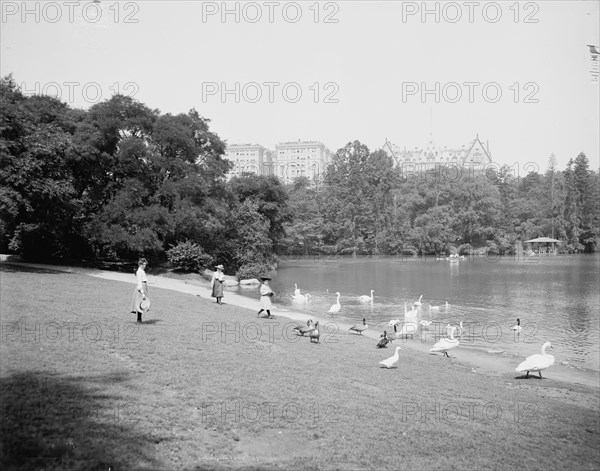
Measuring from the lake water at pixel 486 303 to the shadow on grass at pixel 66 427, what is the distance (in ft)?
47.4

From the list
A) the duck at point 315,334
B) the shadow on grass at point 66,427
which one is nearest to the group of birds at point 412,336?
the duck at point 315,334

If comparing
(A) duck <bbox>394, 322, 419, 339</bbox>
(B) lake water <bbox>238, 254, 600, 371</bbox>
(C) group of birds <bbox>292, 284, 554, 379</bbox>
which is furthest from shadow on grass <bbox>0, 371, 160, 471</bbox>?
(B) lake water <bbox>238, 254, 600, 371</bbox>

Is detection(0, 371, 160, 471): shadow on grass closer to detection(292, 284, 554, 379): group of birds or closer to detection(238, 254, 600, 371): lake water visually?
detection(292, 284, 554, 379): group of birds

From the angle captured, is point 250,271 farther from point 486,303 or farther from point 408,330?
point 408,330

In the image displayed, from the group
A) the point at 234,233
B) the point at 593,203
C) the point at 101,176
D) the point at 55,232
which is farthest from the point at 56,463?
the point at 593,203

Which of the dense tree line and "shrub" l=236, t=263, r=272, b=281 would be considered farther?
"shrub" l=236, t=263, r=272, b=281

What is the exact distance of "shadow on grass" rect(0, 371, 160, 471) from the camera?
18.1ft

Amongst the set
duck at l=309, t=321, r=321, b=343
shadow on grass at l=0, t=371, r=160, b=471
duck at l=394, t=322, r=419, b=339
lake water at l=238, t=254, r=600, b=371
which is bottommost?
lake water at l=238, t=254, r=600, b=371

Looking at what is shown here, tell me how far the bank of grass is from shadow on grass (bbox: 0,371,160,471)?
0.02m

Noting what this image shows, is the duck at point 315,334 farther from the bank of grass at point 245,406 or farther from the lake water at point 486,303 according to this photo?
the lake water at point 486,303

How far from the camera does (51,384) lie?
24.7 feet

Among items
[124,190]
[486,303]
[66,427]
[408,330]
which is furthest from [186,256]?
[66,427]

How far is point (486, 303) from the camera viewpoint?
30.8m

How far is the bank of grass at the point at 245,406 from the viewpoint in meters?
6.21
